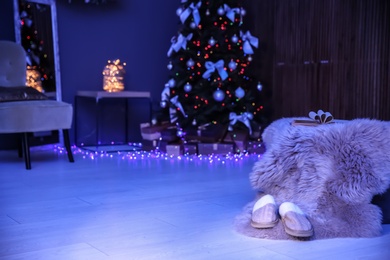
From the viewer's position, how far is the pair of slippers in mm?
2041

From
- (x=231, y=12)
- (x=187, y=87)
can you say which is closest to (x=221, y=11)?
(x=231, y=12)

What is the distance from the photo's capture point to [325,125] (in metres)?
2.44

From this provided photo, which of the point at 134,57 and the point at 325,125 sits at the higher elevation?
the point at 134,57

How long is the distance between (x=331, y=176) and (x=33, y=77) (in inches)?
127

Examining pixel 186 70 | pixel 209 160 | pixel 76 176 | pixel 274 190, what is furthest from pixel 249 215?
pixel 186 70

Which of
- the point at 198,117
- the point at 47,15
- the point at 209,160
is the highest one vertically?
the point at 47,15

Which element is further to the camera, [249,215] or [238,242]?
[249,215]

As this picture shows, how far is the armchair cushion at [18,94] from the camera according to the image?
396 centimetres

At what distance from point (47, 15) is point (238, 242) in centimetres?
352

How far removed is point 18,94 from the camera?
4.00m

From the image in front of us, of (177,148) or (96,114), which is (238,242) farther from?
(96,114)

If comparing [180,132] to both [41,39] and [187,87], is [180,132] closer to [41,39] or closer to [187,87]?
[187,87]

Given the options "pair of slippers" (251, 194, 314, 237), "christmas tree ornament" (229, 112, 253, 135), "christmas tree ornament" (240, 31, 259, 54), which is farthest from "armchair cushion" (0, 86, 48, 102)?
"pair of slippers" (251, 194, 314, 237)

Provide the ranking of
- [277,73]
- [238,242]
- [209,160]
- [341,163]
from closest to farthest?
1. [238,242]
2. [341,163]
3. [209,160]
4. [277,73]
